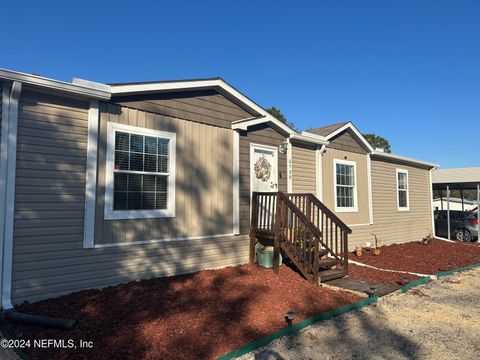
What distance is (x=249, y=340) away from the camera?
3.71 meters

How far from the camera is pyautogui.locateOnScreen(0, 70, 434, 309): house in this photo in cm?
453

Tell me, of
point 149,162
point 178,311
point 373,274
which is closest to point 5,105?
point 149,162

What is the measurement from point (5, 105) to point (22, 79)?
0.41 metres

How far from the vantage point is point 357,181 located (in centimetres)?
1027

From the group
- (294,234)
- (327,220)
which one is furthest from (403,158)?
(294,234)

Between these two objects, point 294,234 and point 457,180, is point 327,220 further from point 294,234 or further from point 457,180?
point 457,180

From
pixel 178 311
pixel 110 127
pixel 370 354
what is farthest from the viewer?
pixel 110 127

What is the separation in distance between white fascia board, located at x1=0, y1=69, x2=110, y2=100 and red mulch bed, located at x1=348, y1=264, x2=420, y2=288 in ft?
18.4

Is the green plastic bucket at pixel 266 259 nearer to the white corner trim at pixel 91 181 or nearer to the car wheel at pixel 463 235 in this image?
the white corner trim at pixel 91 181

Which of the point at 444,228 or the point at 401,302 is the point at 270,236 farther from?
the point at 444,228

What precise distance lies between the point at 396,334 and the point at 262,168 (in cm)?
428

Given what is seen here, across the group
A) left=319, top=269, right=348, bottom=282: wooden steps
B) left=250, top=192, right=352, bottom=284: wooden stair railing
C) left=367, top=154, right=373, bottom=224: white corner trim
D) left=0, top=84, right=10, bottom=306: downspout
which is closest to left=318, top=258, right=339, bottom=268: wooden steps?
left=250, top=192, right=352, bottom=284: wooden stair railing

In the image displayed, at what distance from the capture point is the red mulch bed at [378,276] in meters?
6.50

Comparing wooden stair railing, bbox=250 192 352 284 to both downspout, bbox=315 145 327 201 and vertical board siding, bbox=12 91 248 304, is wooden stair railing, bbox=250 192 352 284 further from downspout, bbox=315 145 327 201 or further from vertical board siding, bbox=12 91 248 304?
downspout, bbox=315 145 327 201
